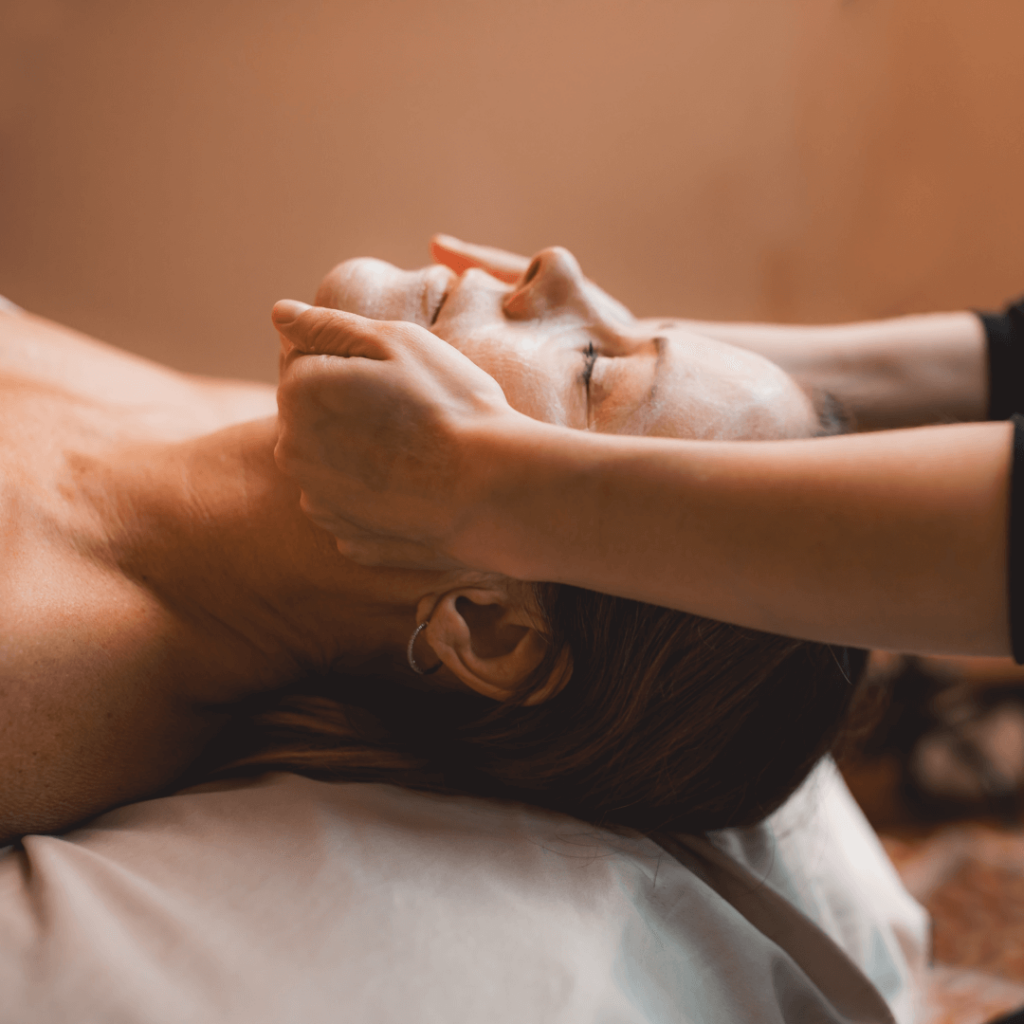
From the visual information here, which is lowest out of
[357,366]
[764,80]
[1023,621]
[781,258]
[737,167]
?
[1023,621]

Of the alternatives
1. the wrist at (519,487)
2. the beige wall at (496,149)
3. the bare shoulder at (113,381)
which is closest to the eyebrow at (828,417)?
the wrist at (519,487)

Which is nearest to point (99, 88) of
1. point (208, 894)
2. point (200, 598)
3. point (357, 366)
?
point (200, 598)

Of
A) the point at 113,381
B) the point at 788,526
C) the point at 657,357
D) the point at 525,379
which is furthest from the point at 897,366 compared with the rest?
the point at 113,381

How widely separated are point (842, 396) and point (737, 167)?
0.78 meters

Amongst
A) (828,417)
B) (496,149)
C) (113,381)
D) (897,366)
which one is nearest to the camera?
(828,417)

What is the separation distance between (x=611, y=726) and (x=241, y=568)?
484mm

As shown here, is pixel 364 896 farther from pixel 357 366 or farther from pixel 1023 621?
pixel 1023 621

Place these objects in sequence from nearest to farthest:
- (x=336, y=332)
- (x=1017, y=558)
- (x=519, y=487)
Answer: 1. (x=1017, y=558)
2. (x=519, y=487)
3. (x=336, y=332)

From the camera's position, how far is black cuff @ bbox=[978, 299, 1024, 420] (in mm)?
1370

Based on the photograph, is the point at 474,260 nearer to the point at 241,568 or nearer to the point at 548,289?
the point at 548,289

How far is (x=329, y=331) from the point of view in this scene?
31.3 inches

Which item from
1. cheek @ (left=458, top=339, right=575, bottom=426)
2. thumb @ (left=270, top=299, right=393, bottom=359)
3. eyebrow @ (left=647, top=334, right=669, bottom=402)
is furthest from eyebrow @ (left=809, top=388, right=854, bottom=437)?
thumb @ (left=270, top=299, right=393, bottom=359)

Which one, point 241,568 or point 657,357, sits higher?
point 657,357

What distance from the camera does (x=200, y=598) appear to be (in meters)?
1.01
